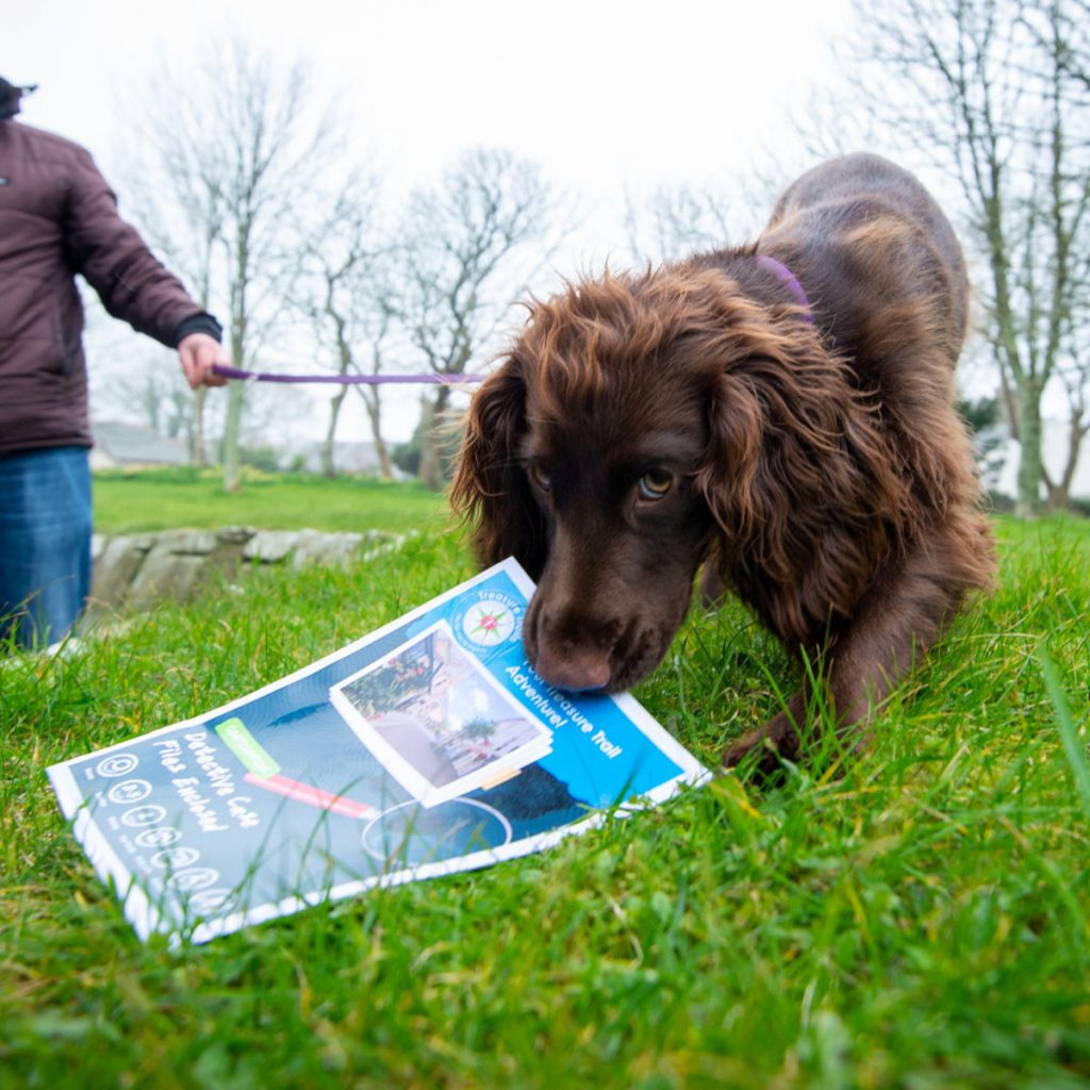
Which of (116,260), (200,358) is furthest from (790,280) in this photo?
(116,260)

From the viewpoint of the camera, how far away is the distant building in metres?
49.9

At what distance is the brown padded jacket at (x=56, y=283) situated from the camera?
10.7 feet

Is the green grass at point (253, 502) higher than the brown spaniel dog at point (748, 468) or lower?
lower

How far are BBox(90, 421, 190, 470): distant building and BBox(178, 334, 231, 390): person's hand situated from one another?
49568mm

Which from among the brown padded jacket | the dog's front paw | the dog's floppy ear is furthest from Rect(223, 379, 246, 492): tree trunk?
the dog's front paw

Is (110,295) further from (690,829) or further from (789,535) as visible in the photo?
(690,829)

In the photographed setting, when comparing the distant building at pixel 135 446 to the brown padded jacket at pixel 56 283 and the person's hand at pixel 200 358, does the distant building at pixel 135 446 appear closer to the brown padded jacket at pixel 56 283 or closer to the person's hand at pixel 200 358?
the brown padded jacket at pixel 56 283

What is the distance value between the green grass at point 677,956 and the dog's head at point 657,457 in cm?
46

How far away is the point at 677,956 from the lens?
1091mm

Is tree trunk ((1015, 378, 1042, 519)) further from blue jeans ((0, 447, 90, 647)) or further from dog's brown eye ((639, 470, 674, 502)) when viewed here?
dog's brown eye ((639, 470, 674, 502))

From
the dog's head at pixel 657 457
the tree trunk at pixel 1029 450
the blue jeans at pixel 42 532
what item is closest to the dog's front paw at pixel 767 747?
the dog's head at pixel 657 457

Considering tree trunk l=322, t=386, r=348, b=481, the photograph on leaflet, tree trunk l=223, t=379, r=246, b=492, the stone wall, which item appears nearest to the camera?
the photograph on leaflet

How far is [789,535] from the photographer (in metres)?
1.99

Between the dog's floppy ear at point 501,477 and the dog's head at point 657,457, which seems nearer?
the dog's head at point 657,457
